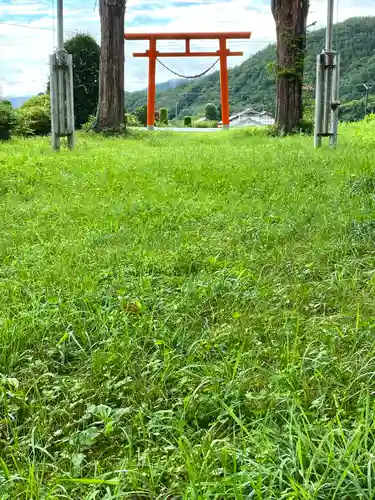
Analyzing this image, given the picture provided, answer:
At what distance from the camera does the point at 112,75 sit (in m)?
12.1

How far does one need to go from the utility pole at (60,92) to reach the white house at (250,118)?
5996 mm

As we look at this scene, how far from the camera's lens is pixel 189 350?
2.00 meters


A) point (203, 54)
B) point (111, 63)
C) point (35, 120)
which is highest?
point (203, 54)

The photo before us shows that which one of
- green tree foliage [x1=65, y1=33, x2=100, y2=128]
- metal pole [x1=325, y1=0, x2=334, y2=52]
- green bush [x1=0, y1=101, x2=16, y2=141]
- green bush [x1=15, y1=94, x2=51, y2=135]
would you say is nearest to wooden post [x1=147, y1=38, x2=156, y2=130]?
green tree foliage [x1=65, y1=33, x2=100, y2=128]

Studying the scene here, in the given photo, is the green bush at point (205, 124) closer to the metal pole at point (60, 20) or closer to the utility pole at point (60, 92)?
the utility pole at point (60, 92)

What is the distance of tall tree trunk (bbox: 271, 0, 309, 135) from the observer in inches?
423

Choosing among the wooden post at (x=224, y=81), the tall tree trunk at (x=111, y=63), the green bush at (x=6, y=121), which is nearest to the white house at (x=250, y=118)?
the wooden post at (x=224, y=81)

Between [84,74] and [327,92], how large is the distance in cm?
872

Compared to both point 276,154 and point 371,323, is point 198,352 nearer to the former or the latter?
point 371,323

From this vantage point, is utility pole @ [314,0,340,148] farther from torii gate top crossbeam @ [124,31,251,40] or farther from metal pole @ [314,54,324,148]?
torii gate top crossbeam @ [124,31,251,40]

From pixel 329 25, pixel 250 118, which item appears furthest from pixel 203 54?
pixel 329 25

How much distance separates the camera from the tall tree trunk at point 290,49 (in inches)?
423

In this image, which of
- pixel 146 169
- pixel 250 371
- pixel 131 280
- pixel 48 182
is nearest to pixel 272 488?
pixel 250 371

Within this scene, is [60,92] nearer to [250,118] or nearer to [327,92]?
[327,92]
